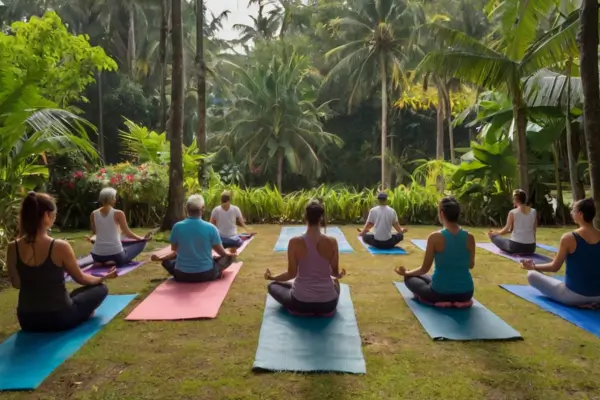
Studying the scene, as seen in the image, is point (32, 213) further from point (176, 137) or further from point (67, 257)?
point (176, 137)

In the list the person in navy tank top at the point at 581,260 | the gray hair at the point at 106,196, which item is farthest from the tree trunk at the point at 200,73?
the person in navy tank top at the point at 581,260

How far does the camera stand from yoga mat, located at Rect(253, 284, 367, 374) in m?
3.05

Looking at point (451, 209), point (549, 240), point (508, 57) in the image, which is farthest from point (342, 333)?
point (508, 57)

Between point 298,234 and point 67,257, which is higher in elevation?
point 67,257

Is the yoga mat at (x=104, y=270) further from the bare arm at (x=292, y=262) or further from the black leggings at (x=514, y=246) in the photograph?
the black leggings at (x=514, y=246)

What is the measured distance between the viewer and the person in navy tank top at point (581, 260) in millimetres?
4102

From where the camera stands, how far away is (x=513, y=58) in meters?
9.45

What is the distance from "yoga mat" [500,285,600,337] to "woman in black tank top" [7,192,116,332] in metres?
3.95

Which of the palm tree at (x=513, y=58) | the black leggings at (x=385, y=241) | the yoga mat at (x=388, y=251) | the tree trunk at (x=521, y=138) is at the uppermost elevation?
the palm tree at (x=513, y=58)

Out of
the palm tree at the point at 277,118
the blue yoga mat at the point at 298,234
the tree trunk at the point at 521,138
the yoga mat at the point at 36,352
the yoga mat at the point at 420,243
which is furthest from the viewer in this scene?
the palm tree at the point at 277,118

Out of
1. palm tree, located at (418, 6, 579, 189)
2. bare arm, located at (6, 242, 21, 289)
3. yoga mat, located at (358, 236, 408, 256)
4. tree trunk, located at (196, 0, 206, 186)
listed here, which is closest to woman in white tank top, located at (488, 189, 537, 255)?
yoga mat, located at (358, 236, 408, 256)

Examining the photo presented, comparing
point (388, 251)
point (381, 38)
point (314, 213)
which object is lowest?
point (388, 251)

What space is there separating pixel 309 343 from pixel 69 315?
5.95 ft

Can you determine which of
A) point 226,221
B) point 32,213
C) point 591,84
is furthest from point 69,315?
point 591,84
